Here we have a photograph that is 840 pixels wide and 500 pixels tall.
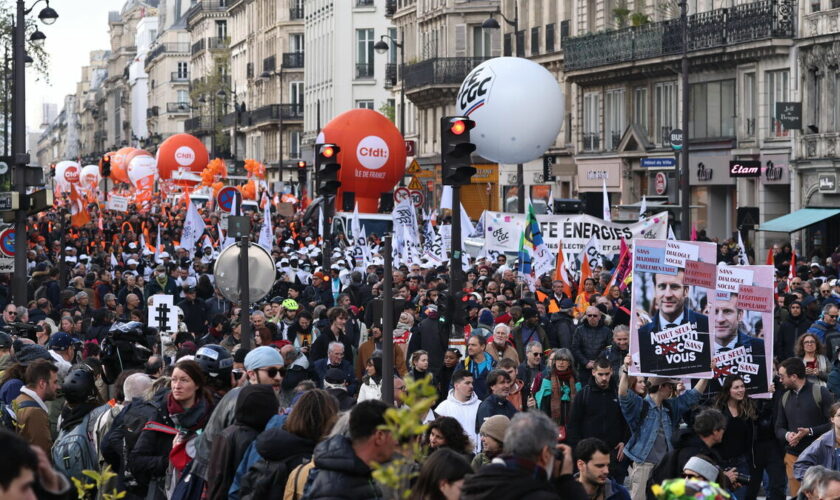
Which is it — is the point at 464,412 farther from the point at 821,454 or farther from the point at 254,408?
the point at 254,408

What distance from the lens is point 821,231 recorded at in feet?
133

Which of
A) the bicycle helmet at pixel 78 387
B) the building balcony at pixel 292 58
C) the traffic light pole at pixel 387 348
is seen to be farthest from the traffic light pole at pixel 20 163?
the building balcony at pixel 292 58

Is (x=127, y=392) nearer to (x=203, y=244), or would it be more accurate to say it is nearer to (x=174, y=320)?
(x=174, y=320)

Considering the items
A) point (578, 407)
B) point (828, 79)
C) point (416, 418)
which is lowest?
point (578, 407)

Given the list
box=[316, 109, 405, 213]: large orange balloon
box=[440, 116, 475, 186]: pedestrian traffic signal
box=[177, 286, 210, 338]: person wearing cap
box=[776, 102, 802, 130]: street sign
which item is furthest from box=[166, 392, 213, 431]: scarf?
box=[776, 102, 802, 130]: street sign

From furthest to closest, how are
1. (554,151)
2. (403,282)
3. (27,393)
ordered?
1. (554,151)
2. (403,282)
3. (27,393)

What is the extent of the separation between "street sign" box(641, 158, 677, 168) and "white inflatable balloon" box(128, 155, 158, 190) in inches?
1427

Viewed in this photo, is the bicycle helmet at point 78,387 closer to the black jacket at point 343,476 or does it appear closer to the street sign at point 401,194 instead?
the black jacket at point 343,476

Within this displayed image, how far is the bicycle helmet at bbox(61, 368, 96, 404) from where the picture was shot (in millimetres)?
9773

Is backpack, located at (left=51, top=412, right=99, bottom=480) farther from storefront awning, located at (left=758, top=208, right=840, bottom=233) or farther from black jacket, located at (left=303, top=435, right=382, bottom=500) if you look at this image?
storefront awning, located at (left=758, top=208, right=840, bottom=233)

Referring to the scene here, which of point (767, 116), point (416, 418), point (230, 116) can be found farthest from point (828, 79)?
point (230, 116)

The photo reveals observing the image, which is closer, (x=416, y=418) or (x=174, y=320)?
(x=416, y=418)

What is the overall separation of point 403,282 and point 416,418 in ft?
64.9

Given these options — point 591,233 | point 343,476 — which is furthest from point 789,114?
point 343,476
